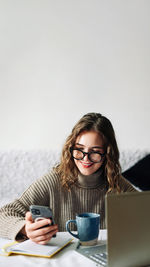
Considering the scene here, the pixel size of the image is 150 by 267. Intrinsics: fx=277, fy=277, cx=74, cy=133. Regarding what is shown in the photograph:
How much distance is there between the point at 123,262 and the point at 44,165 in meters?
1.18

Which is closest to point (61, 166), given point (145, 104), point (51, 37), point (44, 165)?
point (44, 165)

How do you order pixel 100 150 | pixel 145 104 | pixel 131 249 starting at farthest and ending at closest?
pixel 145 104 < pixel 100 150 < pixel 131 249

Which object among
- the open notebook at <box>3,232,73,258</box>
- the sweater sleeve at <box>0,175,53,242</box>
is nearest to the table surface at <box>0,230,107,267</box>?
the open notebook at <box>3,232,73,258</box>

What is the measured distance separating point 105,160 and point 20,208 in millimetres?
428

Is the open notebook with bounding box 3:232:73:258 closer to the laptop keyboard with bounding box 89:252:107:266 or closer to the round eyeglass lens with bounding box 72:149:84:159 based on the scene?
the laptop keyboard with bounding box 89:252:107:266

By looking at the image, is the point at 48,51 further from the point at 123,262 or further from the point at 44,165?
the point at 123,262

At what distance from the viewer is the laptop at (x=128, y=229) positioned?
59 centimetres

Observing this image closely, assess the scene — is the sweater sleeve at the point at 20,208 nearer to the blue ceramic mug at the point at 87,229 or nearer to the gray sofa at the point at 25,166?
the blue ceramic mug at the point at 87,229

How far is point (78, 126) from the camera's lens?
1244 millimetres

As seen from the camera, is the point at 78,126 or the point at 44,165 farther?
the point at 44,165

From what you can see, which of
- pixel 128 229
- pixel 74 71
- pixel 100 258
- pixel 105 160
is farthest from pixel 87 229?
pixel 74 71

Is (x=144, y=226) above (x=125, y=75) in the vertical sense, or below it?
below

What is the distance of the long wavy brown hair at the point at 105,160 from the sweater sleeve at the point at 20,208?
0.30 feet

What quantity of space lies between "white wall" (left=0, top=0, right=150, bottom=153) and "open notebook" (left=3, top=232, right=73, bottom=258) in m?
1.07
